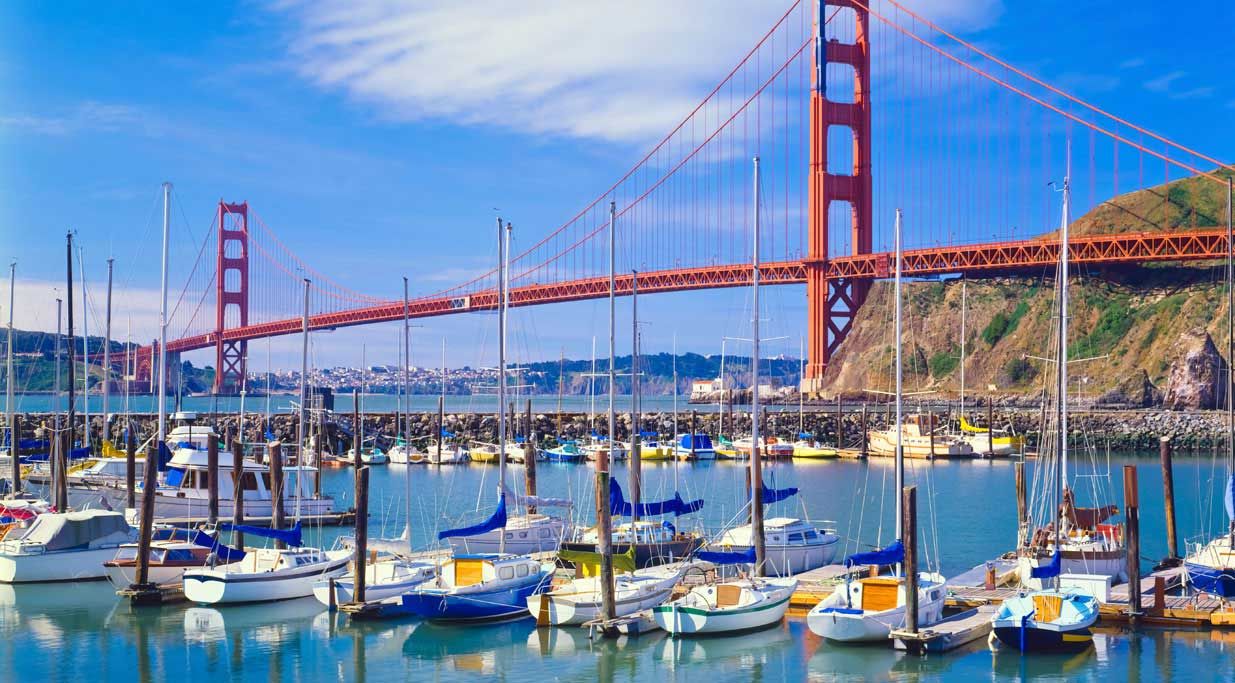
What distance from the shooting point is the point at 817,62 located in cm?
8762

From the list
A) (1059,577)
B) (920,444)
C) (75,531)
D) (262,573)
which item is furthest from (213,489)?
(920,444)

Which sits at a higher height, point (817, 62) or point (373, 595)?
point (817, 62)

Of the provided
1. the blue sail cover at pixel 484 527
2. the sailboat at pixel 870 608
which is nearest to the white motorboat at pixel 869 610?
the sailboat at pixel 870 608

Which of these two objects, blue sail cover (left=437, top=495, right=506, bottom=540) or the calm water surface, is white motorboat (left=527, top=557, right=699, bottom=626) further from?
blue sail cover (left=437, top=495, right=506, bottom=540)

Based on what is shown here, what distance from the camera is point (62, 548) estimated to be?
2527 centimetres

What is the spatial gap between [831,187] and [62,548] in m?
70.1

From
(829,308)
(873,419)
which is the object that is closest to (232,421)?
(873,419)

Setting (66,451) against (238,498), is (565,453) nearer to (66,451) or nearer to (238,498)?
(66,451)

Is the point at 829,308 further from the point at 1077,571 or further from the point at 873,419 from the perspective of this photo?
the point at 1077,571

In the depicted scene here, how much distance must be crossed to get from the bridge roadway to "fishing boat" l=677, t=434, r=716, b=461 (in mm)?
17679

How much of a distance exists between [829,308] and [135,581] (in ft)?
224

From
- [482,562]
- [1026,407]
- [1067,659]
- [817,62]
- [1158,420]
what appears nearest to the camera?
[1067,659]

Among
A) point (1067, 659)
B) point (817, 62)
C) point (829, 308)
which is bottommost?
point (1067, 659)

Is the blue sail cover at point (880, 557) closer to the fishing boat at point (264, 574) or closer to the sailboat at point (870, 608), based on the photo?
the sailboat at point (870, 608)
